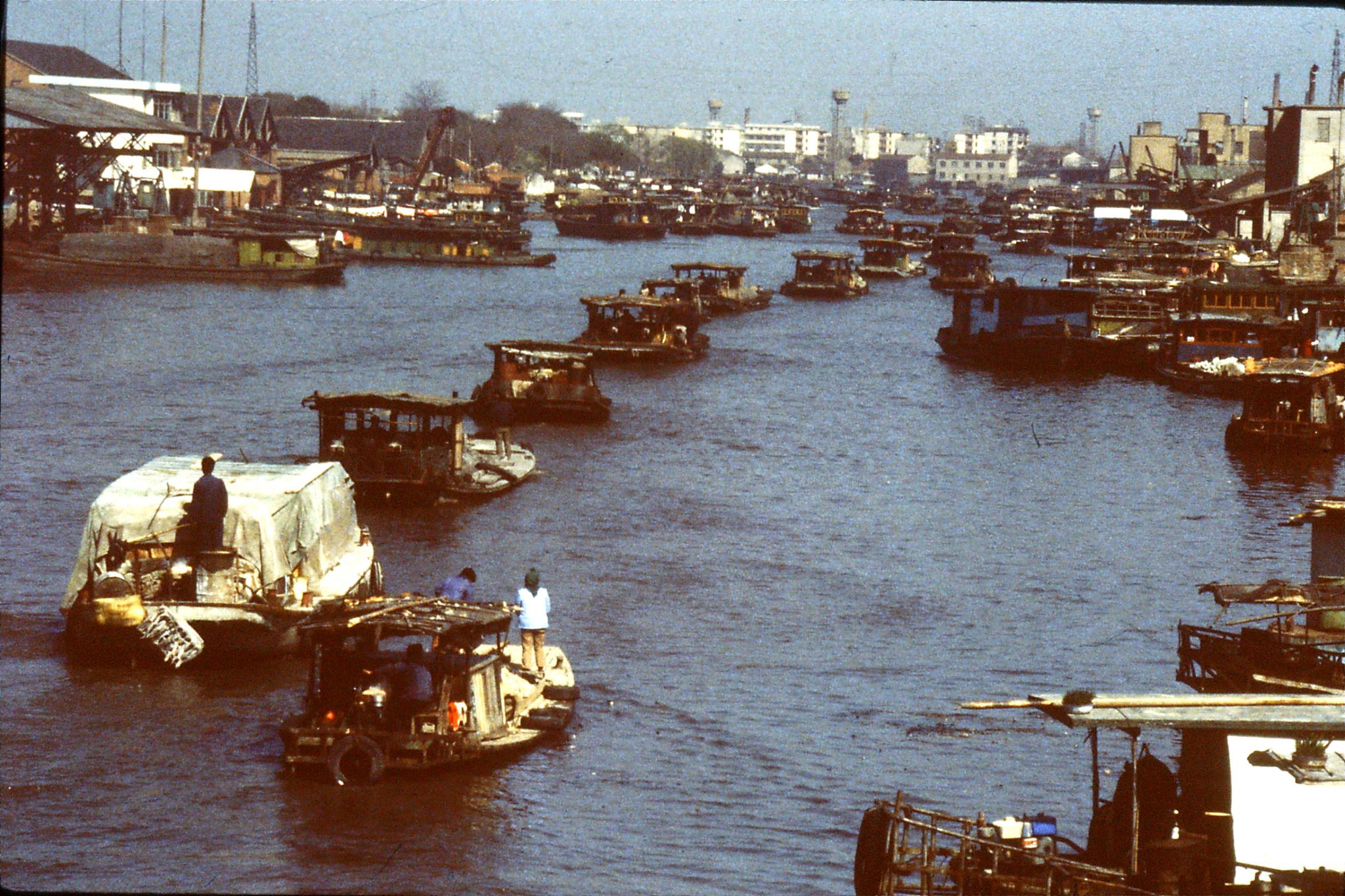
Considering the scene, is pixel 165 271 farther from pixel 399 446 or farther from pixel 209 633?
pixel 209 633

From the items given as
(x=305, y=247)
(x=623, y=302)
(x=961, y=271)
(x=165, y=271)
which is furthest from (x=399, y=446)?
(x=961, y=271)

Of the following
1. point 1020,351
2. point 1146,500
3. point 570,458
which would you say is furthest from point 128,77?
point 1146,500

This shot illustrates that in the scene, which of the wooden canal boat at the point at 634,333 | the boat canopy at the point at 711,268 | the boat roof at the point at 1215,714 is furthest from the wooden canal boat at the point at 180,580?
the boat canopy at the point at 711,268

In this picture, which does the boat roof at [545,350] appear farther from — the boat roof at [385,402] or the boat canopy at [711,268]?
the boat canopy at [711,268]

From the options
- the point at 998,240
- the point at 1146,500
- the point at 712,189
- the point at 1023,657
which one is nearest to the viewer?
the point at 1023,657

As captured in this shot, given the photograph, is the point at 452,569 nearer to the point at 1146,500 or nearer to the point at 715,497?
the point at 715,497

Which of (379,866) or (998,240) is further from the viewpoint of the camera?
(998,240)

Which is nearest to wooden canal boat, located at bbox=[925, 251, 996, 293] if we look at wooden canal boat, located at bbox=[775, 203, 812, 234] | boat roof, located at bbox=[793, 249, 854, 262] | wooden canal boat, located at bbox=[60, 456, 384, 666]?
boat roof, located at bbox=[793, 249, 854, 262]

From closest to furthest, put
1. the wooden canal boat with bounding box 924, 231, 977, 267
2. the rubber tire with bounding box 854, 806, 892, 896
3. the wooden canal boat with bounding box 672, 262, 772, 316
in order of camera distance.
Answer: the rubber tire with bounding box 854, 806, 892, 896 < the wooden canal boat with bounding box 672, 262, 772, 316 < the wooden canal boat with bounding box 924, 231, 977, 267

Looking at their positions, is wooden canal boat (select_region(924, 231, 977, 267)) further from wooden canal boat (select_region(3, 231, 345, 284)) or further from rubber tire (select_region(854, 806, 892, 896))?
rubber tire (select_region(854, 806, 892, 896))
